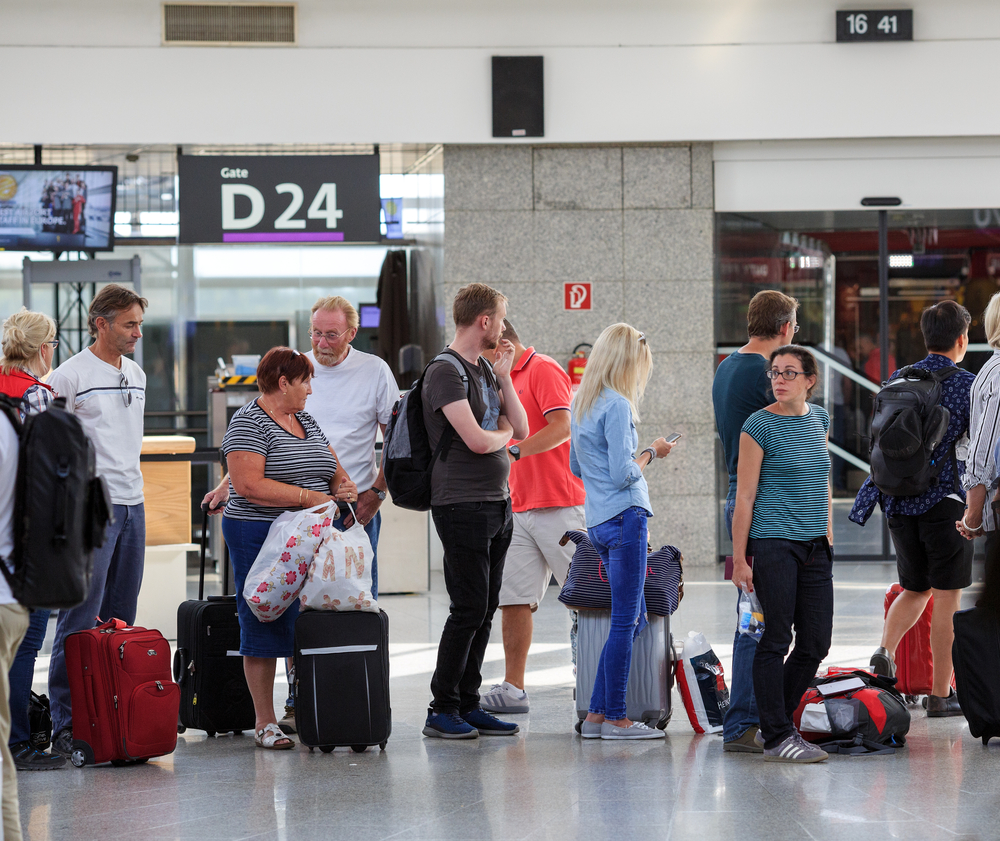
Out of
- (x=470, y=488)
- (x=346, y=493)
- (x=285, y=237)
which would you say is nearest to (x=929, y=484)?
(x=470, y=488)

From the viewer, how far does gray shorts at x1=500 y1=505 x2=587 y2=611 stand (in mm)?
5203

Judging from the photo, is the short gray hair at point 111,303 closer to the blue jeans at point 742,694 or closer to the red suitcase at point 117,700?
the red suitcase at point 117,700

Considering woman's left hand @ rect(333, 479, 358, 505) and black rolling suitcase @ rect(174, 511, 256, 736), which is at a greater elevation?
woman's left hand @ rect(333, 479, 358, 505)

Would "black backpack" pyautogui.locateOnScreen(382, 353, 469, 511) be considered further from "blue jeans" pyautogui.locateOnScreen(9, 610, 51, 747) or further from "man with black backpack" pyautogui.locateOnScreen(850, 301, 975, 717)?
"man with black backpack" pyautogui.locateOnScreen(850, 301, 975, 717)

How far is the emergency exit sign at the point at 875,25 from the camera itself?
10.1m

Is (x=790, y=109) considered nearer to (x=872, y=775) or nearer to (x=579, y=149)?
(x=579, y=149)

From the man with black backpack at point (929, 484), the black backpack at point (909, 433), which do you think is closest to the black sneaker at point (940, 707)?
the man with black backpack at point (929, 484)

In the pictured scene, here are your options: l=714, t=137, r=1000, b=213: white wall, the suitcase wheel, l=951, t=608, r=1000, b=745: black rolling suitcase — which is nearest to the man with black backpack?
l=951, t=608, r=1000, b=745: black rolling suitcase

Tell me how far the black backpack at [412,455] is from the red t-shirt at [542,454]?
69cm

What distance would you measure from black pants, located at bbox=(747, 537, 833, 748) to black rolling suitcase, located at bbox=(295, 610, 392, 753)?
1.38m

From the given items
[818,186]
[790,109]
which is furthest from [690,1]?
[818,186]

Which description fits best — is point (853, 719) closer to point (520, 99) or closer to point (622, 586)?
point (622, 586)

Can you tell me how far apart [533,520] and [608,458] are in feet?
2.53

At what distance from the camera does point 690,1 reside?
33.2ft
